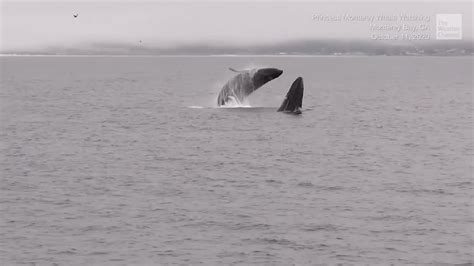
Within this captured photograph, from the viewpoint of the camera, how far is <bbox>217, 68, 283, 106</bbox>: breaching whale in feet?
204

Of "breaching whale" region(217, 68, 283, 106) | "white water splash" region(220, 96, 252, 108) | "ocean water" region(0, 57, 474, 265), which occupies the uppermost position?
"breaching whale" region(217, 68, 283, 106)

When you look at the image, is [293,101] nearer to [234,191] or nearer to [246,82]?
[246,82]

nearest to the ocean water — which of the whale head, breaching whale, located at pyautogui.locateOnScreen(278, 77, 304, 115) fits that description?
breaching whale, located at pyautogui.locateOnScreen(278, 77, 304, 115)

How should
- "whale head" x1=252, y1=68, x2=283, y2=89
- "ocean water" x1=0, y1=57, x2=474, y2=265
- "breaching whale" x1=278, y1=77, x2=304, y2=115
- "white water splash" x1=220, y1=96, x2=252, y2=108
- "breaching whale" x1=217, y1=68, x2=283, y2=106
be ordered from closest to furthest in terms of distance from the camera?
"ocean water" x1=0, y1=57, x2=474, y2=265 → "whale head" x1=252, y1=68, x2=283, y2=89 → "breaching whale" x1=217, y1=68, x2=283, y2=106 → "breaching whale" x1=278, y1=77, x2=304, y2=115 → "white water splash" x1=220, y1=96, x2=252, y2=108

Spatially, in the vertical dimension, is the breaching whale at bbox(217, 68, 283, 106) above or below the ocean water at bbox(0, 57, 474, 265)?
above

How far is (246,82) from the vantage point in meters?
65.2

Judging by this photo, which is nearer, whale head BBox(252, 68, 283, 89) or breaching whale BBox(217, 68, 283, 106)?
whale head BBox(252, 68, 283, 89)

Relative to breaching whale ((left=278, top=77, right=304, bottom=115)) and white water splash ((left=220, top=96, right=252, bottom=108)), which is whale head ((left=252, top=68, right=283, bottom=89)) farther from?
white water splash ((left=220, top=96, right=252, bottom=108))

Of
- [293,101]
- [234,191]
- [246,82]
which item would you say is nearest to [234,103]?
[293,101]

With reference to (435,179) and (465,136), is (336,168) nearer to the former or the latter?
(435,179)

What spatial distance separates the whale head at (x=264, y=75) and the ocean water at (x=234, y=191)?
3.92 m

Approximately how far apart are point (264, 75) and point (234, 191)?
25084 millimetres

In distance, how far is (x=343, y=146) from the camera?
56.2 metres

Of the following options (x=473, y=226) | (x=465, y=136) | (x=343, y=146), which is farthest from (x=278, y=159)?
(x=465, y=136)
